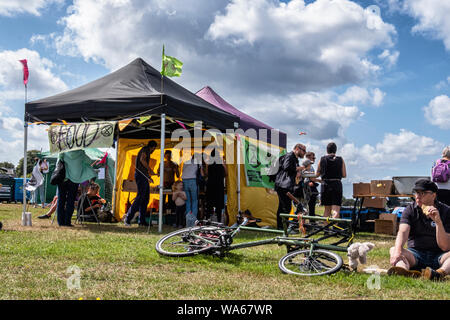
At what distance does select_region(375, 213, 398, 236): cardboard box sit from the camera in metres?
10.6

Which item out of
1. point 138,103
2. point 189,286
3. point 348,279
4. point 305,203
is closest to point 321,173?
point 305,203

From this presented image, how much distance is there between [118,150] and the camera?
13539 millimetres

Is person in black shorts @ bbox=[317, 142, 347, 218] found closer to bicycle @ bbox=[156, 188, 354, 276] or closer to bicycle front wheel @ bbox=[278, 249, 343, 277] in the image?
bicycle @ bbox=[156, 188, 354, 276]

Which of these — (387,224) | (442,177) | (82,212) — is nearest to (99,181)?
(82,212)

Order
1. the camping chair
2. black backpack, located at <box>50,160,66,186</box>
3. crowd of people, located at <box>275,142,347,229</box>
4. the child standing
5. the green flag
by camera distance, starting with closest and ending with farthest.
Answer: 1. crowd of people, located at <box>275,142,347,229</box>
2. black backpack, located at <box>50,160,66,186</box>
3. the green flag
4. the child standing
5. the camping chair

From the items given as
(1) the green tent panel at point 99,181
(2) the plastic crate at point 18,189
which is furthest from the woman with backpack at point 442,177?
(2) the plastic crate at point 18,189

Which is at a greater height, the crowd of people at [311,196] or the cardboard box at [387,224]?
the crowd of people at [311,196]

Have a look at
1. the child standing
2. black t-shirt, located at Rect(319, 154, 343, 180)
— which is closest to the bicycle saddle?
the child standing

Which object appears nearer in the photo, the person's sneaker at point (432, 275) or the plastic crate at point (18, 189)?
the person's sneaker at point (432, 275)

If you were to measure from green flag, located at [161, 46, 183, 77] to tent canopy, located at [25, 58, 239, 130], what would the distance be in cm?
40

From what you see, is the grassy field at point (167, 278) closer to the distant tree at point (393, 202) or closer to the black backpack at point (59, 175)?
the black backpack at point (59, 175)

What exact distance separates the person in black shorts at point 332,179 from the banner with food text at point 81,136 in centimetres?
449

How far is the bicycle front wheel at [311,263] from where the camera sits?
457 cm
